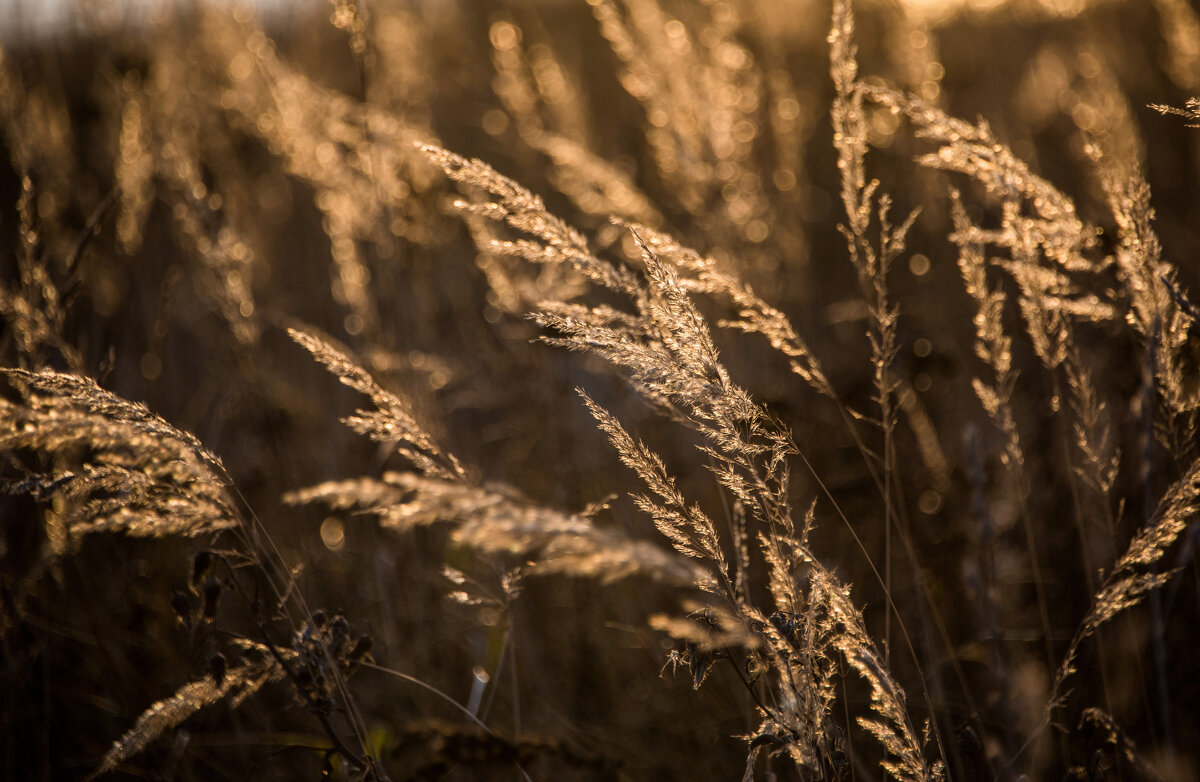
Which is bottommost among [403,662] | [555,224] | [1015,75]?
[403,662]

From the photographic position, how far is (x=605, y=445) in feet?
9.80

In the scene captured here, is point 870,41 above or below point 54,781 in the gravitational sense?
above

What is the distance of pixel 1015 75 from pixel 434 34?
139 inches

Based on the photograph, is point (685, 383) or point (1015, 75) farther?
point (1015, 75)

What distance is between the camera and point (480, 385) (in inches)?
111

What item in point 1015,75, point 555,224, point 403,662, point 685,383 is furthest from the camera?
point 1015,75

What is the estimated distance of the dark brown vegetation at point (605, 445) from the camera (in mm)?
1153

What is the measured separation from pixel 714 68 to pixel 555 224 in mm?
1554

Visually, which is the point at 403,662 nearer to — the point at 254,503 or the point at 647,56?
the point at 254,503

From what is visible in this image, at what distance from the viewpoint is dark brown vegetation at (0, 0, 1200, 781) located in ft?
3.78

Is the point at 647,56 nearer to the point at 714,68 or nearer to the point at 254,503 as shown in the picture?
the point at 714,68

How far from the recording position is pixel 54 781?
6.81ft

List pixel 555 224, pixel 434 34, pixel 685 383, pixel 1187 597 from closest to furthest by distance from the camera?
pixel 685 383, pixel 555 224, pixel 1187 597, pixel 434 34

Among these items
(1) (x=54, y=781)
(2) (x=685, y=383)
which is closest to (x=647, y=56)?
(2) (x=685, y=383)
